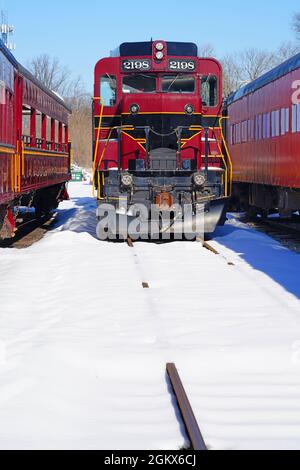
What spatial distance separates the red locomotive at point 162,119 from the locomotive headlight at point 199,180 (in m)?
0.14

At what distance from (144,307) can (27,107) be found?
819cm

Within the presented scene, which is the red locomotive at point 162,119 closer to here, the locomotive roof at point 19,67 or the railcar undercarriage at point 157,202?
the railcar undercarriage at point 157,202

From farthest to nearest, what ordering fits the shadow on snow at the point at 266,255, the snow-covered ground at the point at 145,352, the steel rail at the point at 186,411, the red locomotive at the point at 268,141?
1. the red locomotive at the point at 268,141
2. the shadow on snow at the point at 266,255
3. the snow-covered ground at the point at 145,352
4. the steel rail at the point at 186,411

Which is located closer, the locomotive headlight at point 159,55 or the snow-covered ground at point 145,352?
the snow-covered ground at point 145,352

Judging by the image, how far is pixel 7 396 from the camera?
15.2ft

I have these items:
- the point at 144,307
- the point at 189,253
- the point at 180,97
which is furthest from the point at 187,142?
the point at 144,307

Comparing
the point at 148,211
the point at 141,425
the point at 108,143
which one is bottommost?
the point at 141,425

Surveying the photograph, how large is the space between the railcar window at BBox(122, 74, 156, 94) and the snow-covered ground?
15.5 ft

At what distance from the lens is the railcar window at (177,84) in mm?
14211

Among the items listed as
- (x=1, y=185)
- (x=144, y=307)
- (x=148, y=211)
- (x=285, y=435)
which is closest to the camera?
(x=285, y=435)

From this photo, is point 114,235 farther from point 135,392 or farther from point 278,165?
point 135,392

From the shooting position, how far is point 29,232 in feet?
55.6
